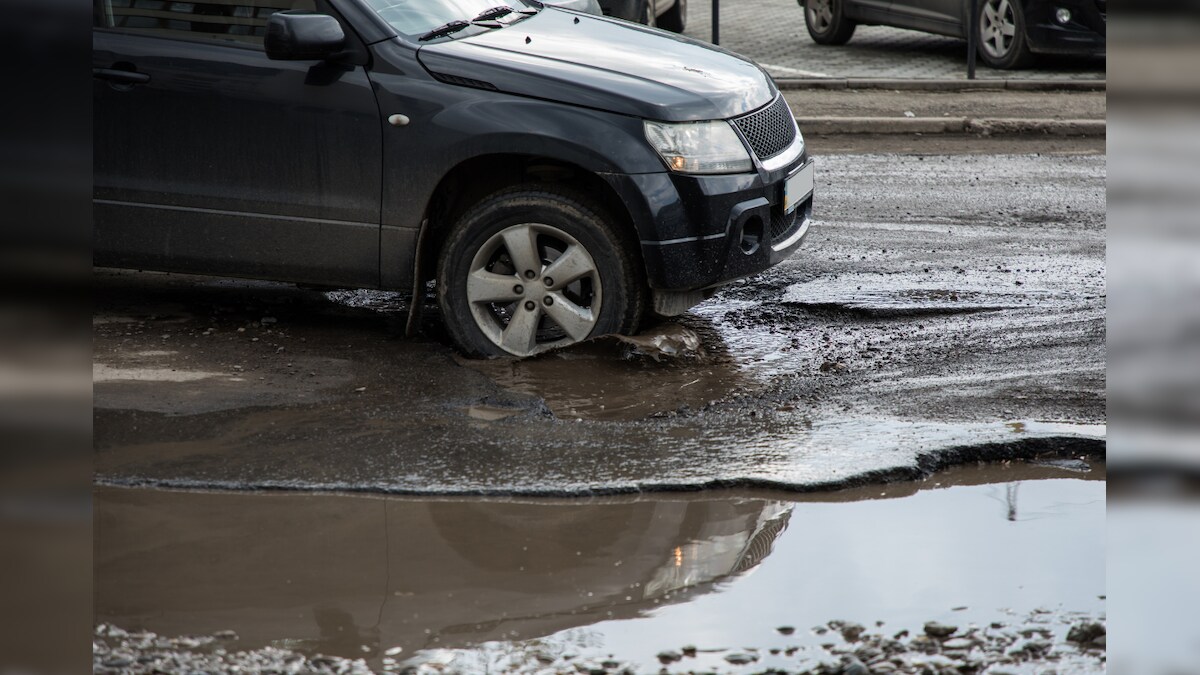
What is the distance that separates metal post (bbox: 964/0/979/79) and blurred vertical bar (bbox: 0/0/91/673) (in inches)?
509

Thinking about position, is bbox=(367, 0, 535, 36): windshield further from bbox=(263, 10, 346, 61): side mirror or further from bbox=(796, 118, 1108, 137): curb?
bbox=(796, 118, 1108, 137): curb

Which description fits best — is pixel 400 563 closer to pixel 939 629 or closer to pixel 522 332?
pixel 939 629

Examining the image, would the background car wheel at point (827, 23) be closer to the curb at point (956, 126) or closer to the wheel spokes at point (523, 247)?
the curb at point (956, 126)

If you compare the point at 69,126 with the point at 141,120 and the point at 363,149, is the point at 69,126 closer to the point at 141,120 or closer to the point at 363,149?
the point at 363,149

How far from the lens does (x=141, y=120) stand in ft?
18.4

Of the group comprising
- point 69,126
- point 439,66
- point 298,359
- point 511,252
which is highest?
point 69,126

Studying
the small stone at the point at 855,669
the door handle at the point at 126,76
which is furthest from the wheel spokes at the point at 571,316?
the small stone at the point at 855,669

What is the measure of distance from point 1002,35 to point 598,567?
11717 millimetres

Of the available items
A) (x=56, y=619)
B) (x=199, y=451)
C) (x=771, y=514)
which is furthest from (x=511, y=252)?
(x=56, y=619)

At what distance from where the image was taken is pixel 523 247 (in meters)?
5.49

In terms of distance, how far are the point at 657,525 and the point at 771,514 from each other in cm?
37

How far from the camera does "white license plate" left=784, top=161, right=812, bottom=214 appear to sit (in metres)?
5.79

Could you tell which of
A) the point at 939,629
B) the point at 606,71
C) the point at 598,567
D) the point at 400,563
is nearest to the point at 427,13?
the point at 606,71

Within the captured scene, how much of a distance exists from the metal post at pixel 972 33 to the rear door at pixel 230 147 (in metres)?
9.20
